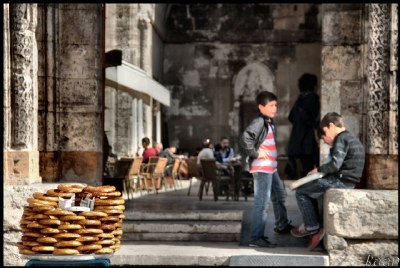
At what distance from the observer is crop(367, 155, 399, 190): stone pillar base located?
9.78m

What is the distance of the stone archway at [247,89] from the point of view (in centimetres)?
3300

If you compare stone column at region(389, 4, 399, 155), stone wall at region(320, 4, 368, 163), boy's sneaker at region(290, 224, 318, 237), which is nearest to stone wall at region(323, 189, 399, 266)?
boy's sneaker at region(290, 224, 318, 237)

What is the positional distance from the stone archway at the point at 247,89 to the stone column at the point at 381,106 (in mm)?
23054

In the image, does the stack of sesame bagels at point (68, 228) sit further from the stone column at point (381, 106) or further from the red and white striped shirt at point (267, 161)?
the stone column at point (381, 106)

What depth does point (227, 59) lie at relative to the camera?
3297cm

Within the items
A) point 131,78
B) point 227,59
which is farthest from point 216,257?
point 227,59

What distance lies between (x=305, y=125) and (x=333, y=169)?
2118mm

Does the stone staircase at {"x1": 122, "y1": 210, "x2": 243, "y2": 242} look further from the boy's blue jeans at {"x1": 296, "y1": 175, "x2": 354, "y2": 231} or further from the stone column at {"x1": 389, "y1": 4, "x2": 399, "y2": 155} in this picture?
the stone column at {"x1": 389, "y1": 4, "x2": 399, "y2": 155}

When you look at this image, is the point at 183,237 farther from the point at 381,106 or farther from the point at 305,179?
the point at 381,106

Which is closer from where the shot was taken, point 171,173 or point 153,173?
point 153,173

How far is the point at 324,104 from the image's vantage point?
409 inches

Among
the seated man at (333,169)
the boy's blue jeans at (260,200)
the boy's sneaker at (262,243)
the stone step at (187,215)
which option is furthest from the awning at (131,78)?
the seated man at (333,169)

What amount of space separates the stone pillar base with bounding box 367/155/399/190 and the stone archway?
75.7 feet

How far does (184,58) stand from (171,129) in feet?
8.58
